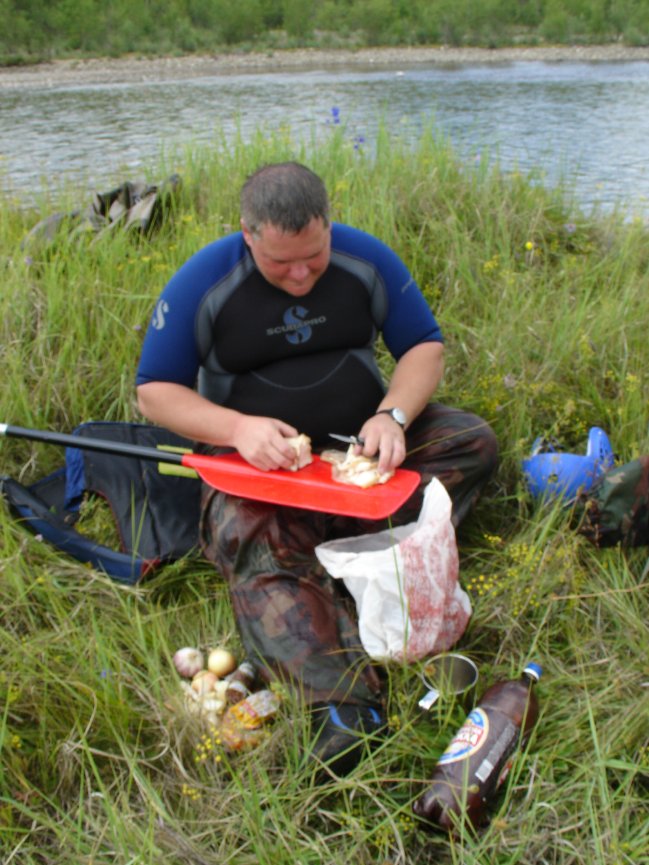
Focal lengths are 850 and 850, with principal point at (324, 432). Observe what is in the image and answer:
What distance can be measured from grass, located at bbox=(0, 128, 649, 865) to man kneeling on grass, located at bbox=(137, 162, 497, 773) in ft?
0.70

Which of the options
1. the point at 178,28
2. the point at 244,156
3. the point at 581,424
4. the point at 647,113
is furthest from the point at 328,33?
the point at 581,424

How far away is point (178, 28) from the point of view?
30812 millimetres

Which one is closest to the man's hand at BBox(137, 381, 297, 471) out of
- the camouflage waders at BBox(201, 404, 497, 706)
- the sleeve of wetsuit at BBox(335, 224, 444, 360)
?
the camouflage waders at BBox(201, 404, 497, 706)

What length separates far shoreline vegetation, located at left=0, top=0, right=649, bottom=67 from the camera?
26.7 m

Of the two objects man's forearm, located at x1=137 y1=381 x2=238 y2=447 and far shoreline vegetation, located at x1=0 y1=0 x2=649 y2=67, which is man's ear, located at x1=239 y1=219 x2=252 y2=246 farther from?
far shoreline vegetation, located at x1=0 y1=0 x2=649 y2=67

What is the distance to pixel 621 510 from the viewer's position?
2387mm

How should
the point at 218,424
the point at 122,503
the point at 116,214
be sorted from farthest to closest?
the point at 116,214 < the point at 122,503 < the point at 218,424

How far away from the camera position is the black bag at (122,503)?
8.42 ft

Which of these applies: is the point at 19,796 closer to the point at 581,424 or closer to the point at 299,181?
the point at 299,181

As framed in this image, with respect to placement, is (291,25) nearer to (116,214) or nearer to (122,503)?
(116,214)

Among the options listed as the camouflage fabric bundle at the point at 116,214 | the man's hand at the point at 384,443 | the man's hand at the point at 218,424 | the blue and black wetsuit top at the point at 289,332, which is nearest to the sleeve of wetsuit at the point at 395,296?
the blue and black wetsuit top at the point at 289,332

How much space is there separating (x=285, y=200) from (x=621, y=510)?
1256mm

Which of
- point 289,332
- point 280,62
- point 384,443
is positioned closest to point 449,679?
point 384,443

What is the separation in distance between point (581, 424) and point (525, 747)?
1.25m
